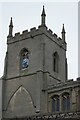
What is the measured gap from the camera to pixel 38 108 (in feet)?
147

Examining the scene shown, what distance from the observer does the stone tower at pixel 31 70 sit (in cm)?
4658

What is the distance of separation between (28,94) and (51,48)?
26.4 feet

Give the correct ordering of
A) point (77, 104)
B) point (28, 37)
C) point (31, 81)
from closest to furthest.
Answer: point (77, 104) < point (31, 81) < point (28, 37)

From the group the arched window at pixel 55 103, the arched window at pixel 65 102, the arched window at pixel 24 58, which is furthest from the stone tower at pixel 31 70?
the arched window at pixel 65 102

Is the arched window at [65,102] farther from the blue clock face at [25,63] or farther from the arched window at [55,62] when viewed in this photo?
the blue clock face at [25,63]

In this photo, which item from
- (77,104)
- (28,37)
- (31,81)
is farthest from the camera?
→ (28,37)

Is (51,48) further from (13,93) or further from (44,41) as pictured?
(13,93)

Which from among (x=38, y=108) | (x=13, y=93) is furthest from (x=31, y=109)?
(x=13, y=93)

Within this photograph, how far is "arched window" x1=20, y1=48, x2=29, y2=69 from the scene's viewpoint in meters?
49.9

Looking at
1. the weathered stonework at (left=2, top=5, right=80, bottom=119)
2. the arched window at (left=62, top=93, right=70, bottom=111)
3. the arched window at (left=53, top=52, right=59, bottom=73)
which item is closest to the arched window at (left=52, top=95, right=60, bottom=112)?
the weathered stonework at (left=2, top=5, right=80, bottom=119)

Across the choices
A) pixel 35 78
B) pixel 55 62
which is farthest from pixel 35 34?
pixel 35 78

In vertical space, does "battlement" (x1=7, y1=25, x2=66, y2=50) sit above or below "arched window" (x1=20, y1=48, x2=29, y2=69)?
above

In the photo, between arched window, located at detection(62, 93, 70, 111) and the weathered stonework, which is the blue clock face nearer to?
the weathered stonework

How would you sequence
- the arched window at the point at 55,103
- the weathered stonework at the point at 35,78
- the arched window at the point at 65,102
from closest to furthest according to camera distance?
the arched window at the point at 65,102, the arched window at the point at 55,103, the weathered stonework at the point at 35,78
